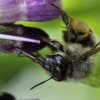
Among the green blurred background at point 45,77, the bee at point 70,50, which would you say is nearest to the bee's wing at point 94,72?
the bee at point 70,50

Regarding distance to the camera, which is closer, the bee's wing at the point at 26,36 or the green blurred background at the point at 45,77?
the bee's wing at the point at 26,36

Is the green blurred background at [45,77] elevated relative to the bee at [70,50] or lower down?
lower down

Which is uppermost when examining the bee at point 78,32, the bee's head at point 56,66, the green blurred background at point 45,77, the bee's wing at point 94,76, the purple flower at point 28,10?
the purple flower at point 28,10

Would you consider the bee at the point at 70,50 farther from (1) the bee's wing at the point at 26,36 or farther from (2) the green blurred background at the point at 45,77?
(2) the green blurred background at the point at 45,77

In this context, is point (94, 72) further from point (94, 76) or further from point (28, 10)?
point (28, 10)

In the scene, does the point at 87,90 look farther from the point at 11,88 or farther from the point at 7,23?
the point at 7,23

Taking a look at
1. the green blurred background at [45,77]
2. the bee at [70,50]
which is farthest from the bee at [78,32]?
the green blurred background at [45,77]
